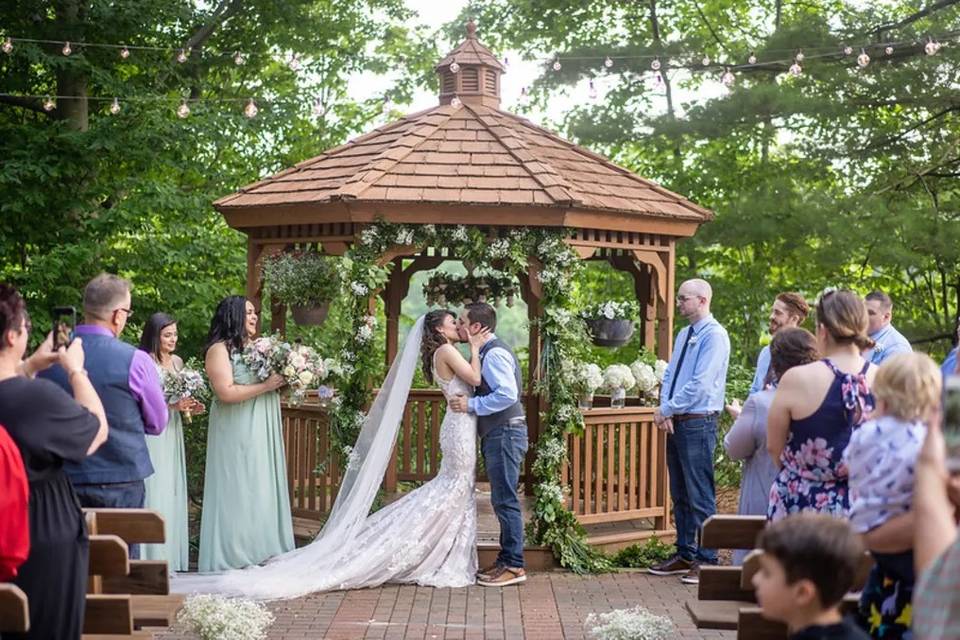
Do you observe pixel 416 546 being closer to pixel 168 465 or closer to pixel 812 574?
pixel 168 465

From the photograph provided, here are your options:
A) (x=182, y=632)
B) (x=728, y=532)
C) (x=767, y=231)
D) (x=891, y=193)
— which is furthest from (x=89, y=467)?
(x=891, y=193)

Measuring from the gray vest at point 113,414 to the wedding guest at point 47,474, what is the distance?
5.08 ft

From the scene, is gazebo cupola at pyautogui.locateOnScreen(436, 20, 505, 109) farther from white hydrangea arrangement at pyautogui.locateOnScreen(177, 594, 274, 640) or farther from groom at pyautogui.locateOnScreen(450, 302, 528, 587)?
white hydrangea arrangement at pyautogui.locateOnScreen(177, 594, 274, 640)

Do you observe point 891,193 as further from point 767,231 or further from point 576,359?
point 576,359

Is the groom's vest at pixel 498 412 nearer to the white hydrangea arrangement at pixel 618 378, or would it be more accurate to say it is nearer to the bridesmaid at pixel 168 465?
the white hydrangea arrangement at pixel 618 378

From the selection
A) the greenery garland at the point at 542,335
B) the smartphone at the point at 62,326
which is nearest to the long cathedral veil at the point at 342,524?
the greenery garland at the point at 542,335

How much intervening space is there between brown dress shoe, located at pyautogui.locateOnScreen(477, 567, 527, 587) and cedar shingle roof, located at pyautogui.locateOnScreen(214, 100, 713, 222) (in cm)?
280

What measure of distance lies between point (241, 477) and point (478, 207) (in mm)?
2753

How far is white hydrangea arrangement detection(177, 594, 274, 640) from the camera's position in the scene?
7.28m

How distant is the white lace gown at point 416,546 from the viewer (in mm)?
9328

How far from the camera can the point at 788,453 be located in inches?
238

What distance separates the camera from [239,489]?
9.79 meters

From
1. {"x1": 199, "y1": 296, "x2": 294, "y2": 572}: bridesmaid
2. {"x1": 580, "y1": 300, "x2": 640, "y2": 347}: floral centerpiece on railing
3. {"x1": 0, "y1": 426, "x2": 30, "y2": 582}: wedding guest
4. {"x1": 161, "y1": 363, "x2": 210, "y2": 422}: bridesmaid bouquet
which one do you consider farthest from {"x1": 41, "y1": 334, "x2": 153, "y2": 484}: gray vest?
{"x1": 580, "y1": 300, "x2": 640, "y2": 347}: floral centerpiece on railing

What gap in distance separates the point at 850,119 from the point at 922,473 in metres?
13.6
